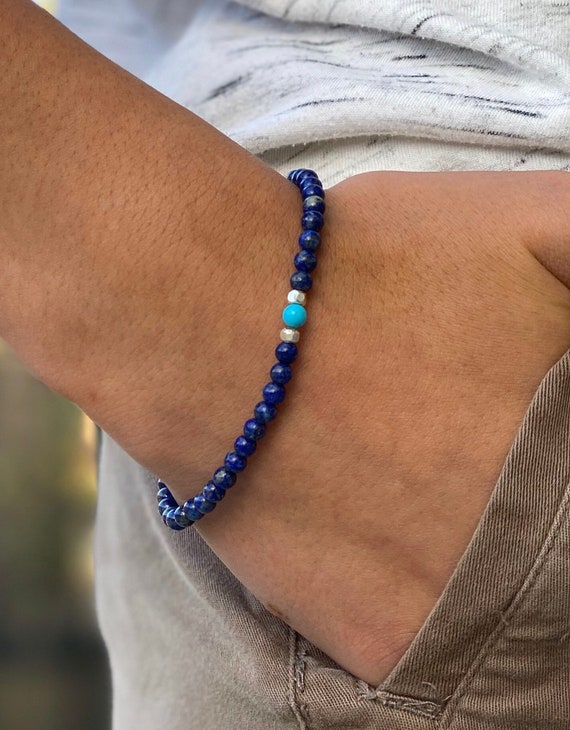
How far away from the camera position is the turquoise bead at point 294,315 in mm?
467

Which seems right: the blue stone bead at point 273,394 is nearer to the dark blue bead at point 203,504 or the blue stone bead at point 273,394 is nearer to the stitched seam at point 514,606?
the dark blue bead at point 203,504

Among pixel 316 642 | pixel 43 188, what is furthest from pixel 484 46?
pixel 316 642

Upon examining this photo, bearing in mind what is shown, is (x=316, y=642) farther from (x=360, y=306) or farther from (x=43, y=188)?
(x=43, y=188)

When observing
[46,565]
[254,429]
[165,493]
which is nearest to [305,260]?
[254,429]

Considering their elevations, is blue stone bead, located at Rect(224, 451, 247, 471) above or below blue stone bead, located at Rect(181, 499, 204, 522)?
above

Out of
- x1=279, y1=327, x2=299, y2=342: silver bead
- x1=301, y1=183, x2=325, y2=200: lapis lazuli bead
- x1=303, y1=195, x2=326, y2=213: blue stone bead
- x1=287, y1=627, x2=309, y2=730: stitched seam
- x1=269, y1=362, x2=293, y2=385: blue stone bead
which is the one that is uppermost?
x1=301, y1=183, x2=325, y2=200: lapis lazuli bead

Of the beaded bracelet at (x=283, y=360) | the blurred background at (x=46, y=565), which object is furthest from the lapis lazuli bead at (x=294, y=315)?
the blurred background at (x=46, y=565)

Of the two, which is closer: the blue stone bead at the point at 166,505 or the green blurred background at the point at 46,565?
the blue stone bead at the point at 166,505

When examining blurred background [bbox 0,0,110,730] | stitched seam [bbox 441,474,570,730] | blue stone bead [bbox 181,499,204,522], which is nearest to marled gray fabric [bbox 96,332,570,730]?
stitched seam [bbox 441,474,570,730]

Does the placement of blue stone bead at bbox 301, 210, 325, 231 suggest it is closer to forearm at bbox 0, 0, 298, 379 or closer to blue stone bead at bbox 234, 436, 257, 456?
forearm at bbox 0, 0, 298, 379

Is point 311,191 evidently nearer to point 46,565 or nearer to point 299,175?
point 299,175

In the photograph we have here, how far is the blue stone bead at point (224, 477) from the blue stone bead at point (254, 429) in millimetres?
29

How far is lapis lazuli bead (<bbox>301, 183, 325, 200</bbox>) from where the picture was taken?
49 cm

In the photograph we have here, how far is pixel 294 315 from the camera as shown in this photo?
467 millimetres
